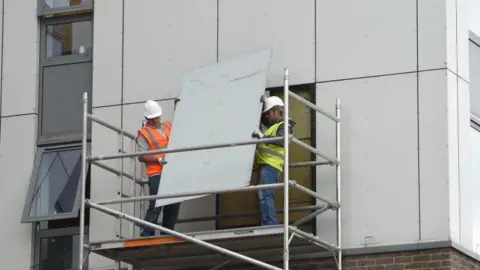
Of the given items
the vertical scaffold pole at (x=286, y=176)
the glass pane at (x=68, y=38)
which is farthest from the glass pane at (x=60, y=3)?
the vertical scaffold pole at (x=286, y=176)

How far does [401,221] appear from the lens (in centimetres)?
2314

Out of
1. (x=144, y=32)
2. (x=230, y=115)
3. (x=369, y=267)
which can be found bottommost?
(x=369, y=267)

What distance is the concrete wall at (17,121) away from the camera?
1011 inches

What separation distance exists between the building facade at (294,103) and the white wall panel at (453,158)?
0.03 meters

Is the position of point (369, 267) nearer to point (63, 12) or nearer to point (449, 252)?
point (449, 252)

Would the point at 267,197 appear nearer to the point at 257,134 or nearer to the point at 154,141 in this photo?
the point at 257,134

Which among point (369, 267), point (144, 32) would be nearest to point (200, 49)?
point (144, 32)

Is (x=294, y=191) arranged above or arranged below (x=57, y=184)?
below

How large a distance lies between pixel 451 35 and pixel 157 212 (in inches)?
183

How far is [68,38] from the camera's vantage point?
26469mm

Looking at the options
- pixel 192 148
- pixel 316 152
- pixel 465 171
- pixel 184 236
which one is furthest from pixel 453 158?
pixel 184 236

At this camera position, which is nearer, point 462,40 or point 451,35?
point 451,35

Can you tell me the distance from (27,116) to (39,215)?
63.4 inches

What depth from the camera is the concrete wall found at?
2569 centimetres
